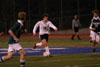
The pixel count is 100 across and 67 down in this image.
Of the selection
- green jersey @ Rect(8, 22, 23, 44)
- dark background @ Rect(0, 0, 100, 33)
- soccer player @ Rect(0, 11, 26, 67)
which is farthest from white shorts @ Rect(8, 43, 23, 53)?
dark background @ Rect(0, 0, 100, 33)

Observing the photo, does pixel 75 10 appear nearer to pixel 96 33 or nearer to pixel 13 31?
pixel 96 33

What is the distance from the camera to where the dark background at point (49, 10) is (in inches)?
1562

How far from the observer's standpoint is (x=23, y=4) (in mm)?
43844

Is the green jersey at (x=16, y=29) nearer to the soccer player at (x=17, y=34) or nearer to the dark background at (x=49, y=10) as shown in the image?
the soccer player at (x=17, y=34)

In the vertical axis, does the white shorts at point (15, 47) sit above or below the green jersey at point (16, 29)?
below

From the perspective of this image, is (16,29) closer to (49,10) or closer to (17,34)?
(17,34)

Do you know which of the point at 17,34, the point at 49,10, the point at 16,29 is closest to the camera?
the point at 16,29

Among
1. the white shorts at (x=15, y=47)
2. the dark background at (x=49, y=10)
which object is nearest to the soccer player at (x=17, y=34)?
the white shorts at (x=15, y=47)

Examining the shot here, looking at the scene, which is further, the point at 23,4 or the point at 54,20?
the point at 23,4

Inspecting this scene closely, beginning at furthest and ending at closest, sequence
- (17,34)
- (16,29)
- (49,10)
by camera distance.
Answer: (49,10)
(17,34)
(16,29)

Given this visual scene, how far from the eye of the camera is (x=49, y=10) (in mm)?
42844

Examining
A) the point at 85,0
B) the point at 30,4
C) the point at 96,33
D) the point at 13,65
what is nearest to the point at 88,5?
the point at 85,0

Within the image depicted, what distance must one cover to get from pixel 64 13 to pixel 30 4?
6.19 metres

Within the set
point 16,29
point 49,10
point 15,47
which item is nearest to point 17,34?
point 16,29
